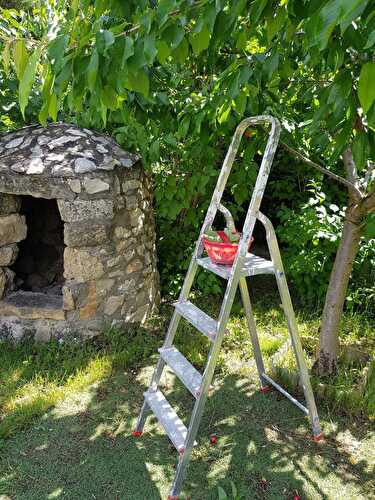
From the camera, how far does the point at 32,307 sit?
137 inches

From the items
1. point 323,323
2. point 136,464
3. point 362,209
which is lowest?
point 136,464

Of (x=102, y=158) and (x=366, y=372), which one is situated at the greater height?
(x=102, y=158)

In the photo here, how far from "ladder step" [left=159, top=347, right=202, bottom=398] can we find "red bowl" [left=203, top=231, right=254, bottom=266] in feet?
1.91

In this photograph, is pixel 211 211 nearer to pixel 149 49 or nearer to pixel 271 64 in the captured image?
pixel 271 64

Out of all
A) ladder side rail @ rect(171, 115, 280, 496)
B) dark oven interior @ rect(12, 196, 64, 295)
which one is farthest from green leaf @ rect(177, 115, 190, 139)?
dark oven interior @ rect(12, 196, 64, 295)

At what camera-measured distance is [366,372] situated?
3002 millimetres

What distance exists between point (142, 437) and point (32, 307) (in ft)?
5.06

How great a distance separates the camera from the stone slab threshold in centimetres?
347

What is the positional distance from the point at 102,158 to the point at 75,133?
41cm

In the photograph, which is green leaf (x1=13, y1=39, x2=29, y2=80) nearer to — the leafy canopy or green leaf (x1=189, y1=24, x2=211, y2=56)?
the leafy canopy

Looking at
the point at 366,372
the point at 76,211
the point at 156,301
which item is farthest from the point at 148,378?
the point at 366,372

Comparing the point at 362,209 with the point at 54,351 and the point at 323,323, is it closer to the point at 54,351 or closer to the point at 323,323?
the point at 323,323

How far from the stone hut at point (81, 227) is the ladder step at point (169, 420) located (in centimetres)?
127

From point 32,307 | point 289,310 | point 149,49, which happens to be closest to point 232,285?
point 289,310
